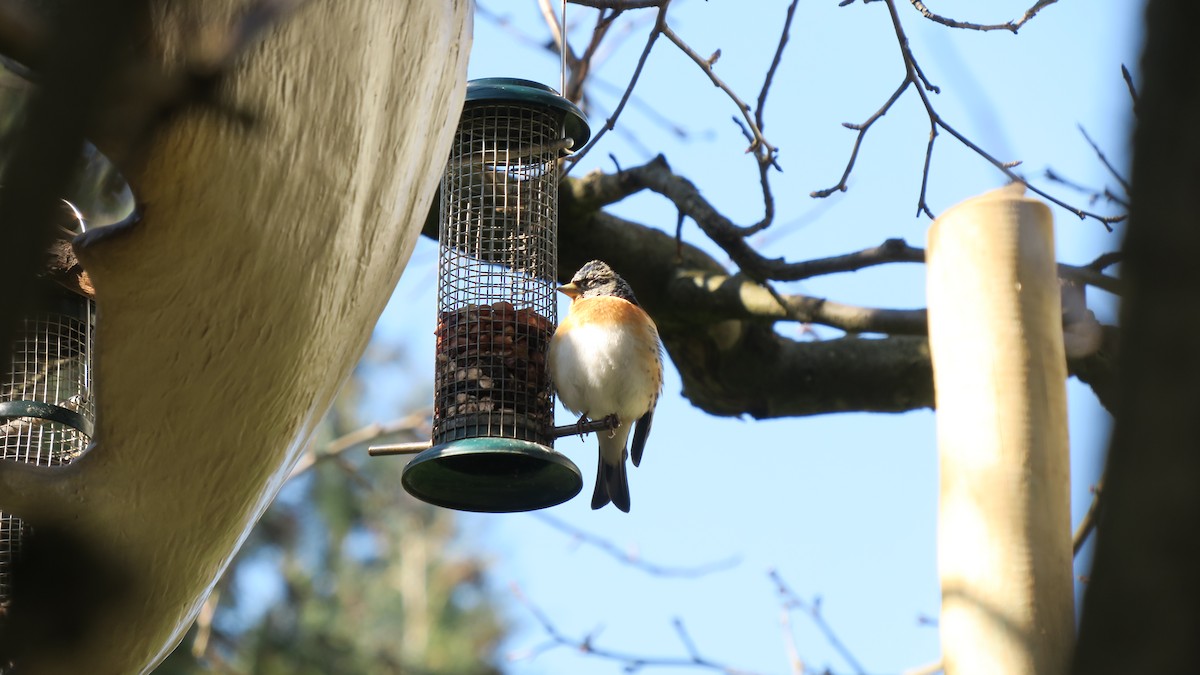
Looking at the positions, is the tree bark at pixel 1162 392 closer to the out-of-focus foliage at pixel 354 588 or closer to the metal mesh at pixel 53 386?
the metal mesh at pixel 53 386

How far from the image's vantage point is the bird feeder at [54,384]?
2330 millimetres

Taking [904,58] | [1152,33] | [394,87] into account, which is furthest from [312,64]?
[904,58]

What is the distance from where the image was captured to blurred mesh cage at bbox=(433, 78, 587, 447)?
3.43m

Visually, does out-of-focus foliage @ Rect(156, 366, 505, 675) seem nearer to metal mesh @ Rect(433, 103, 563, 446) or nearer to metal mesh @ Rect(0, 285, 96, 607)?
metal mesh @ Rect(433, 103, 563, 446)

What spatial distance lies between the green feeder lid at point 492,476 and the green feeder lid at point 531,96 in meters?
0.85

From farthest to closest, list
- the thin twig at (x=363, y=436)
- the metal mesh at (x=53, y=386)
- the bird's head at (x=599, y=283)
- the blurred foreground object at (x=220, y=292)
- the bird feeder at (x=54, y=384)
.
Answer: the thin twig at (x=363, y=436), the bird's head at (x=599, y=283), the metal mesh at (x=53, y=386), the bird feeder at (x=54, y=384), the blurred foreground object at (x=220, y=292)

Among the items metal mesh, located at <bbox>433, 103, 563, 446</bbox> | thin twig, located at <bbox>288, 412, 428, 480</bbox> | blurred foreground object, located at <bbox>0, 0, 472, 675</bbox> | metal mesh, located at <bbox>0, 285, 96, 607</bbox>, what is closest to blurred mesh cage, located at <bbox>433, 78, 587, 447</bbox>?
metal mesh, located at <bbox>433, 103, 563, 446</bbox>

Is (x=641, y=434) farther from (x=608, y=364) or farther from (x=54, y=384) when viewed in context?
(x=54, y=384)

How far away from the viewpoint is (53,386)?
2.65 meters

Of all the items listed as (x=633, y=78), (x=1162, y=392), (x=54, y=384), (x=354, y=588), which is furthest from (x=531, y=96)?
(x=354, y=588)

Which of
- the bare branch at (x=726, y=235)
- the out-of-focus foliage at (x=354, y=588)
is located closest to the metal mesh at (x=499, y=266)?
the bare branch at (x=726, y=235)

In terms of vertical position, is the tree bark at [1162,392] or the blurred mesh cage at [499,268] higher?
the blurred mesh cage at [499,268]

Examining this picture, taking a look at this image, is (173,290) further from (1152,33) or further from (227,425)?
(1152,33)

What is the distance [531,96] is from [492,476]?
3.02 ft
